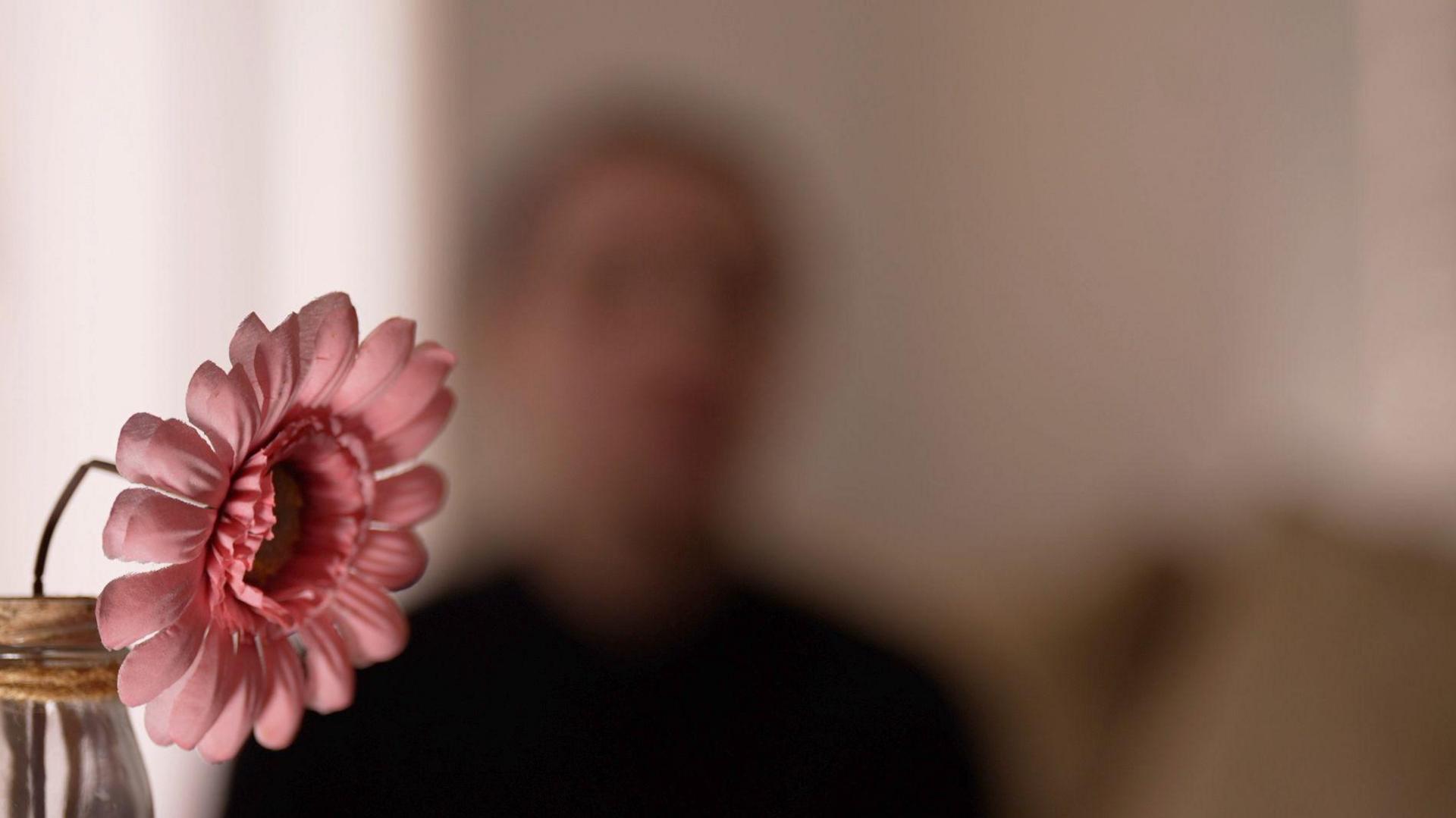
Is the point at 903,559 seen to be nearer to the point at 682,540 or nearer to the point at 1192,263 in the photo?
the point at 682,540

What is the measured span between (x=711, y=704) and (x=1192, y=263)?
2.81 feet

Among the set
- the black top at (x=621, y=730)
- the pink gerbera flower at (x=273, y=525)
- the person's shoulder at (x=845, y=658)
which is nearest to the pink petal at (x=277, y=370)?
the pink gerbera flower at (x=273, y=525)

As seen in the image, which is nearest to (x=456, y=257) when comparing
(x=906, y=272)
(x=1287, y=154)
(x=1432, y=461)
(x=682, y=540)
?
(x=682, y=540)

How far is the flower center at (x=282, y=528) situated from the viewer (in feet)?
0.94

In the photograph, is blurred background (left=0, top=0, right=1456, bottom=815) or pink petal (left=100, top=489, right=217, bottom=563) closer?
pink petal (left=100, top=489, right=217, bottom=563)

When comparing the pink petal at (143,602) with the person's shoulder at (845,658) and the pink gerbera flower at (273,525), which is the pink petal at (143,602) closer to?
the pink gerbera flower at (273,525)

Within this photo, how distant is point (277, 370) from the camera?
258 mm

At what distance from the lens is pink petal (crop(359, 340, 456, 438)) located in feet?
0.98

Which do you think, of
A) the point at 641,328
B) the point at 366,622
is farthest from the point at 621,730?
the point at 366,622

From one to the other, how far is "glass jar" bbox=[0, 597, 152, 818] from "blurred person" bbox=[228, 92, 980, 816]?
1040 millimetres

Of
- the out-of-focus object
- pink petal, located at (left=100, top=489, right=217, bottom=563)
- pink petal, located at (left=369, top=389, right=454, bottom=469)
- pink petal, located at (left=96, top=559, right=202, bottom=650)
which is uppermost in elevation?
pink petal, located at (left=369, top=389, right=454, bottom=469)

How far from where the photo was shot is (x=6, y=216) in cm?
95

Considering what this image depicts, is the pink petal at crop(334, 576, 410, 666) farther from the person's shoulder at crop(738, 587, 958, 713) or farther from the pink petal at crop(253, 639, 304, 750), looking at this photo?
the person's shoulder at crop(738, 587, 958, 713)

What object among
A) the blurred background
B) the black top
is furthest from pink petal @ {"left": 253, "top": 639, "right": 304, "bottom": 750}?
Answer: the black top
